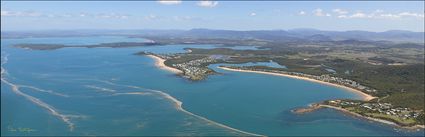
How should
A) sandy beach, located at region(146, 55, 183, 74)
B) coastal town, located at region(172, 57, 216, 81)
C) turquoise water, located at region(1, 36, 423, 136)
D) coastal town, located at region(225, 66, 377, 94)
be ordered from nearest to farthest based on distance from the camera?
1. turquoise water, located at region(1, 36, 423, 136)
2. coastal town, located at region(225, 66, 377, 94)
3. coastal town, located at region(172, 57, 216, 81)
4. sandy beach, located at region(146, 55, 183, 74)

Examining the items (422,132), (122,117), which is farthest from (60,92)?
(422,132)

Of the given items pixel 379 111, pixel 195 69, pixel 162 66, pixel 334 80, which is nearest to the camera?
pixel 379 111

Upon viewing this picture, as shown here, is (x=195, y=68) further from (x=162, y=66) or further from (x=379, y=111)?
(x=379, y=111)

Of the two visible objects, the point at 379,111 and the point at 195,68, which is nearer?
the point at 379,111

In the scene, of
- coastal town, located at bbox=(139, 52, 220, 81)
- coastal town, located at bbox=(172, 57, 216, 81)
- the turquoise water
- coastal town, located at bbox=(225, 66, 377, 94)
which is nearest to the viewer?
the turquoise water

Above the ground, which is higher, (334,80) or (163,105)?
(334,80)

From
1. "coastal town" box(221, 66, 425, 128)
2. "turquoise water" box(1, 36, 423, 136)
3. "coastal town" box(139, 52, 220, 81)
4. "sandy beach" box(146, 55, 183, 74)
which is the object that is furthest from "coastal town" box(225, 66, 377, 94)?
"sandy beach" box(146, 55, 183, 74)

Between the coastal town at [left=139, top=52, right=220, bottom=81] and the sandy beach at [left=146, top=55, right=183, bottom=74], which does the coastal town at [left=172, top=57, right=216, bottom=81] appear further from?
the sandy beach at [left=146, top=55, right=183, bottom=74]

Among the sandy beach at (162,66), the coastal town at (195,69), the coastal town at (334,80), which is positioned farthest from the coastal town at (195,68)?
the coastal town at (334,80)

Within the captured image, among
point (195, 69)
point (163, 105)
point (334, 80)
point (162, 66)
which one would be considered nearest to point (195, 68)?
point (195, 69)

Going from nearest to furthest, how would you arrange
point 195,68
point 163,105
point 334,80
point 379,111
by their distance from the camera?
point 379,111, point 163,105, point 334,80, point 195,68
